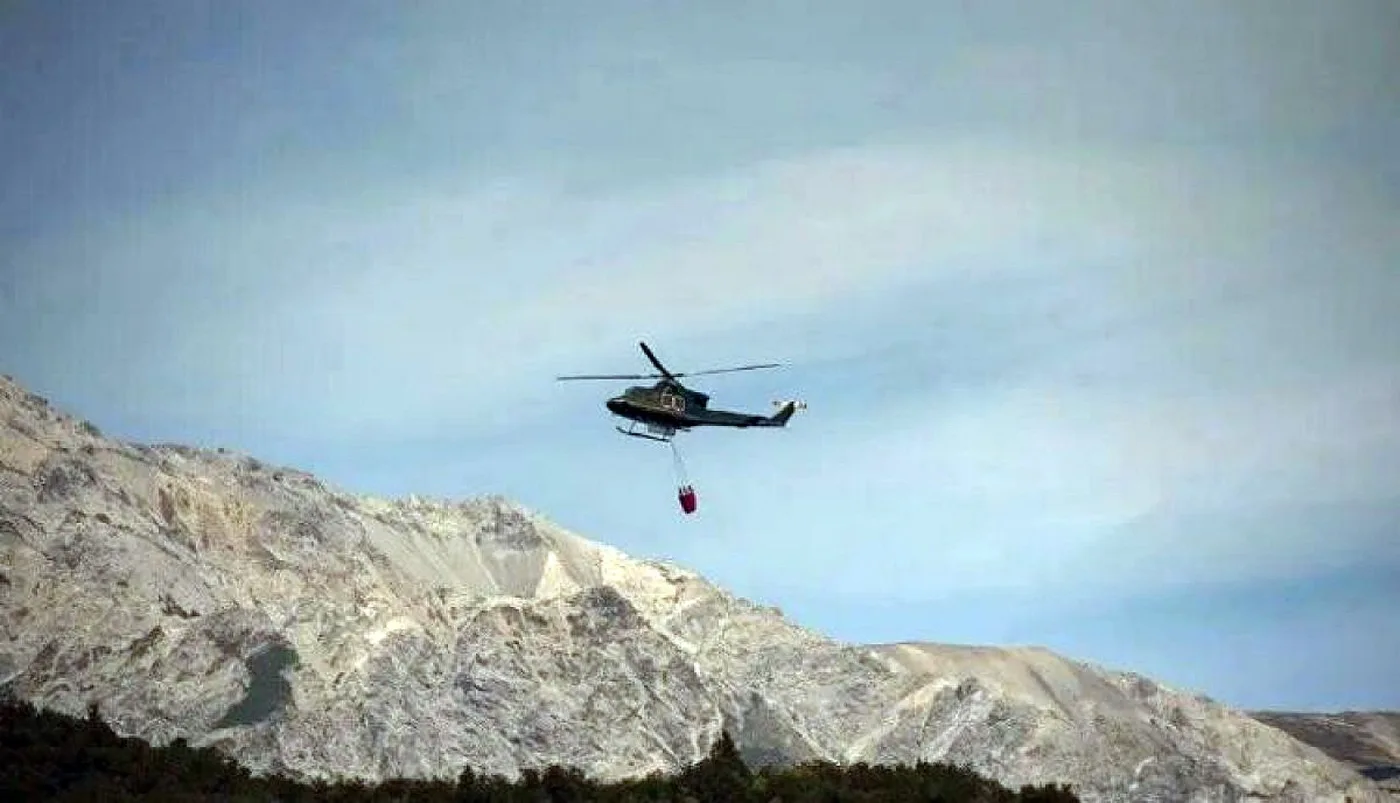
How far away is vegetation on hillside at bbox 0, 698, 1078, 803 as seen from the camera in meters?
89.1

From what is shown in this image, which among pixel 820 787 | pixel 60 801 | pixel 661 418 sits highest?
pixel 661 418

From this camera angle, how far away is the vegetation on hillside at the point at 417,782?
89.1 metres

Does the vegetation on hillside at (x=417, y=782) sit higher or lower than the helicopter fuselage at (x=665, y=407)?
lower

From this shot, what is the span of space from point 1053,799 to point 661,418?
24.8 metres

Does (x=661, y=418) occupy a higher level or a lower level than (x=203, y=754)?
higher

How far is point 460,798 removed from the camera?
92438 mm

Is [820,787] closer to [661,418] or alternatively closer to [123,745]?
[661,418]

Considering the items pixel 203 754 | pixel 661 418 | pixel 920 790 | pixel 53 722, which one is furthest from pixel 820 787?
pixel 53 722

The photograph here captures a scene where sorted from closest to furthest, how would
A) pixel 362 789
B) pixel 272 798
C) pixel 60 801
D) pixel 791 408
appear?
pixel 60 801 → pixel 272 798 → pixel 362 789 → pixel 791 408

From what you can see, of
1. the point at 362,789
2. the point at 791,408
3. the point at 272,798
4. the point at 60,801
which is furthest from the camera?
the point at 791,408

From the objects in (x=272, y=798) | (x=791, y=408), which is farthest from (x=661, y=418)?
(x=272, y=798)

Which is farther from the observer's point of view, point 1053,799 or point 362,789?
point 362,789

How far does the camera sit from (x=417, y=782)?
9756 cm

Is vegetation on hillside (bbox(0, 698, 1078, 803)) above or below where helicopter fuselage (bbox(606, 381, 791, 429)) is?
below
